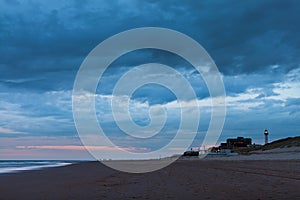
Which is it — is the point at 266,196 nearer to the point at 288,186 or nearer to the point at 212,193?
the point at 212,193

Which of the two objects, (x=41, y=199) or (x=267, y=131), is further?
(x=267, y=131)

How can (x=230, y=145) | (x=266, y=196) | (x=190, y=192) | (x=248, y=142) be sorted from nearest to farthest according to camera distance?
(x=266, y=196) → (x=190, y=192) → (x=230, y=145) → (x=248, y=142)

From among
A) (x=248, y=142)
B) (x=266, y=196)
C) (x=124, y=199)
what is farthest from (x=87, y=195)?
(x=248, y=142)

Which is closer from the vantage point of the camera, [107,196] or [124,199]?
[124,199]

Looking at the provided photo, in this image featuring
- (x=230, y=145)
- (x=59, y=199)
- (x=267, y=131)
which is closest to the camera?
(x=59, y=199)

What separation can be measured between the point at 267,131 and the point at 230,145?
2125 inches

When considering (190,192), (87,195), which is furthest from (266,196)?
(87,195)

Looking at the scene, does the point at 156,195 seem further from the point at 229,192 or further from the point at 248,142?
the point at 248,142

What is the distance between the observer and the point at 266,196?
13.0 meters

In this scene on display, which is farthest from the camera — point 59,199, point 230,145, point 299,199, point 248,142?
point 248,142

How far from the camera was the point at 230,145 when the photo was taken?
548 feet

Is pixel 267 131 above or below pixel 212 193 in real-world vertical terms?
above

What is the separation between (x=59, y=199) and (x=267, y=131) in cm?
10755

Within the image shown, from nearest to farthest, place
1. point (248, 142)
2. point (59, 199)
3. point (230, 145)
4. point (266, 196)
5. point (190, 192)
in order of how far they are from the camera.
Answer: point (266, 196) < point (59, 199) < point (190, 192) < point (230, 145) < point (248, 142)
